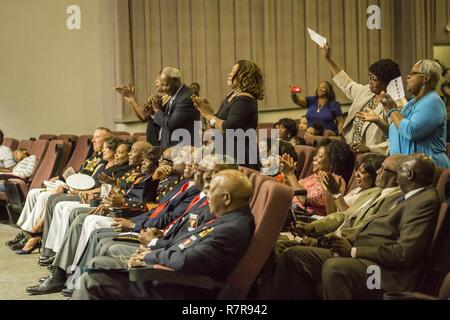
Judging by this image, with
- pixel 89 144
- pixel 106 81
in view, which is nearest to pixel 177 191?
pixel 89 144

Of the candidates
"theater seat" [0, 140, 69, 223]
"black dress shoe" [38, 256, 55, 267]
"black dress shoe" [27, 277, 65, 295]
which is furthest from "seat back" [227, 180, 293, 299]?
"theater seat" [0, 140, 69, 223]

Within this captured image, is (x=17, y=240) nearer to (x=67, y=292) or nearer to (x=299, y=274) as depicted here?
(x=67, y=292)

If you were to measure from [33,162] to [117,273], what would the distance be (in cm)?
471

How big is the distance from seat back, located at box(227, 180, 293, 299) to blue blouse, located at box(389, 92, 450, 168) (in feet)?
2.87

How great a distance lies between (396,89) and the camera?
13.0ft

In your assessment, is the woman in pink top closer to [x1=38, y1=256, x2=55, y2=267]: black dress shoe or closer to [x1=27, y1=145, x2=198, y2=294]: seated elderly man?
[x1=27, y1=145, x2=198, y2=294]: seated elderly man

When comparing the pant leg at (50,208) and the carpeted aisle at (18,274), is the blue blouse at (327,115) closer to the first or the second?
the pant leg at (50,208)

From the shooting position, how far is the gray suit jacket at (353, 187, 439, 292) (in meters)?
2.92

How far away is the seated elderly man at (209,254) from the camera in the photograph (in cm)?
293

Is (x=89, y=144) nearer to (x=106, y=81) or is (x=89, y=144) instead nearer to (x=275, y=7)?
(x=106, y=81)

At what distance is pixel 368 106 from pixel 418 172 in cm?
161

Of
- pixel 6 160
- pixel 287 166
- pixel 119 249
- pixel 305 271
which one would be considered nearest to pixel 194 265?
pixel 305 271

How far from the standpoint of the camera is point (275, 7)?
10.4m
